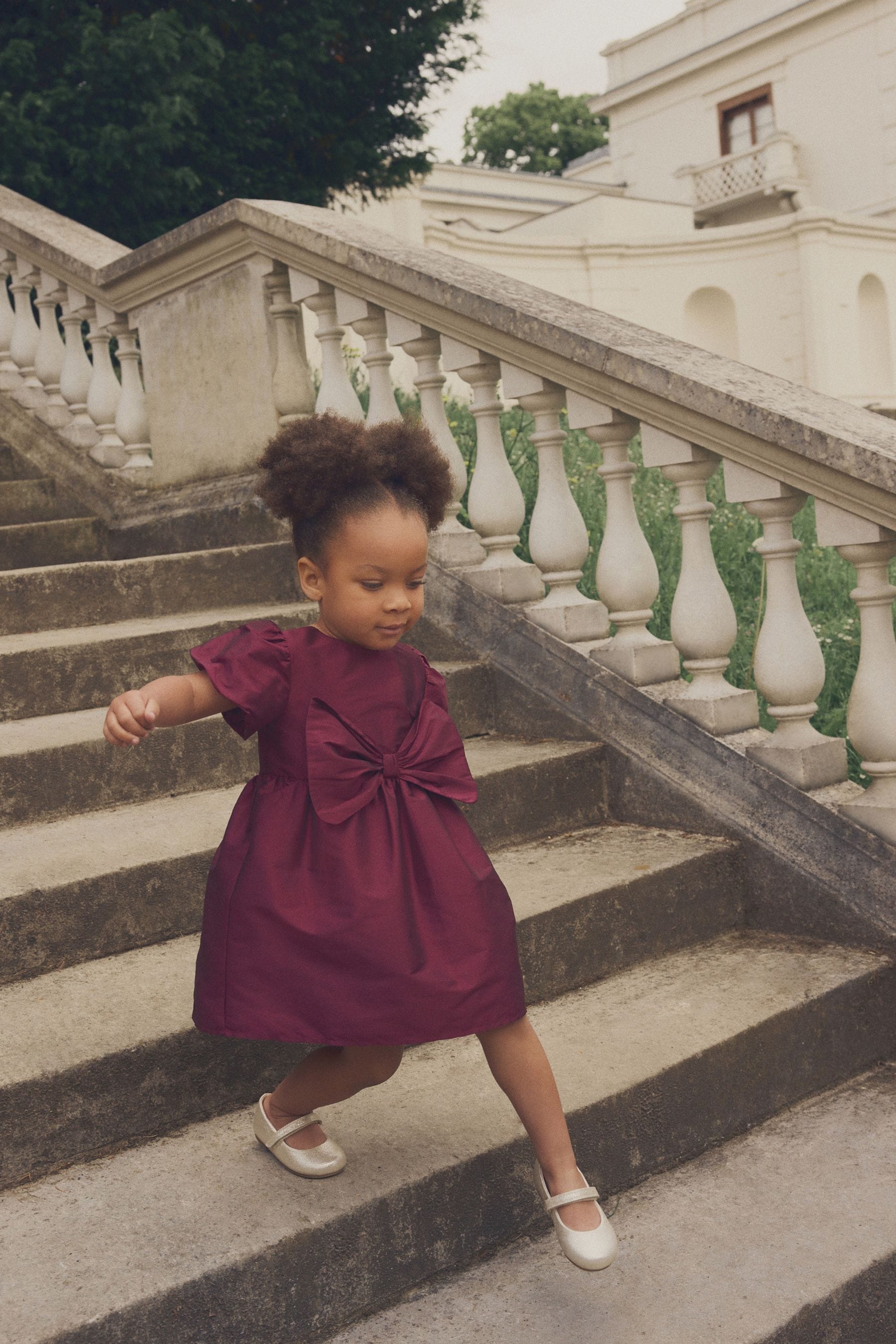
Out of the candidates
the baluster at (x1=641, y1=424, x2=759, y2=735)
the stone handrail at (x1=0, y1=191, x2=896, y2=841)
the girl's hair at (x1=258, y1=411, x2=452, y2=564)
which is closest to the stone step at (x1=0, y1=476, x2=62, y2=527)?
the stone handrail at (x1=0, y1=191, x2=896, y2=841)

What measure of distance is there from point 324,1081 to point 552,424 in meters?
1.93

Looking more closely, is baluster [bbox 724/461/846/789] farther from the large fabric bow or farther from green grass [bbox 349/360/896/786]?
the large fabric bow

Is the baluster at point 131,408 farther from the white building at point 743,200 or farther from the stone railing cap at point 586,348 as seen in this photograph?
the white building at point 743,200

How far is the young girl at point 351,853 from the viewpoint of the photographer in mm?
1902

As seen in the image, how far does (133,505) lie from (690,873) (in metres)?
2.70

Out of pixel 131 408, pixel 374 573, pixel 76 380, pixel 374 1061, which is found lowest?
pixel 374 1061

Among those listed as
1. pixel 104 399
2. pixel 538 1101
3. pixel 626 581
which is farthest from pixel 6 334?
pixel 538 1101

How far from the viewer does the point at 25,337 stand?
5289 millimetres

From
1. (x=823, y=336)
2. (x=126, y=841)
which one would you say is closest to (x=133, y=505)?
(x=126, y=841)

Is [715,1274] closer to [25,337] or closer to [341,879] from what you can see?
[341,879]

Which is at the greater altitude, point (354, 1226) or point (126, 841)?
point (126, 841)

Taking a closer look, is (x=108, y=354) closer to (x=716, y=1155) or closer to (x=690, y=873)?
(x=690, y=873)

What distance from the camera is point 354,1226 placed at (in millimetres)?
1956

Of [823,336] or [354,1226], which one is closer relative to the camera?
[354,1226]
